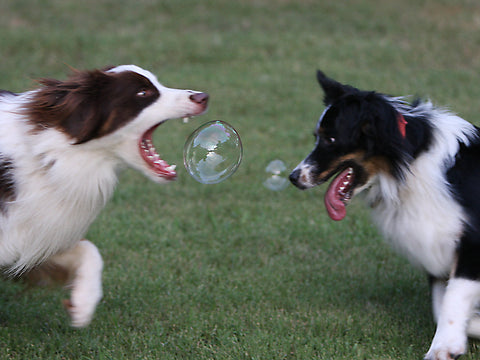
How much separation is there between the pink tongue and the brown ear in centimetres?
146

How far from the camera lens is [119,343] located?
3975 millimetres

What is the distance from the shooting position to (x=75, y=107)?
3234 millimetres

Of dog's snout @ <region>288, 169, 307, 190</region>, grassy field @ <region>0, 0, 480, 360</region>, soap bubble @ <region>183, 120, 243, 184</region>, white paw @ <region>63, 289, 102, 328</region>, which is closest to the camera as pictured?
white paw @ <region>63, 289, 102, 328</region>

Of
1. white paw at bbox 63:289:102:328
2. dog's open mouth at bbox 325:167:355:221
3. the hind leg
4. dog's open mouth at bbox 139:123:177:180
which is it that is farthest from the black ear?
white paw at bbox 63:289:102:328

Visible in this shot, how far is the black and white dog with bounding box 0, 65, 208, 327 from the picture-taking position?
3.25 metres

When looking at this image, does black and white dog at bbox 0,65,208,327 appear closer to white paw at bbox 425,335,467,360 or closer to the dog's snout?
the dog's snout

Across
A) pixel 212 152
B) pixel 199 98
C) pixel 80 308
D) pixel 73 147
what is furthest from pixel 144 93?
pixel 80 308

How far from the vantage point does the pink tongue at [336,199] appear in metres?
3.67

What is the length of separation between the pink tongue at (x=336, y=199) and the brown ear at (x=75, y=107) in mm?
1457

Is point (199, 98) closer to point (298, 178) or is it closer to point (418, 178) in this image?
point (298, 178)

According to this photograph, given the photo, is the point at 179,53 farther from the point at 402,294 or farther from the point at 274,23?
the point at 402,294

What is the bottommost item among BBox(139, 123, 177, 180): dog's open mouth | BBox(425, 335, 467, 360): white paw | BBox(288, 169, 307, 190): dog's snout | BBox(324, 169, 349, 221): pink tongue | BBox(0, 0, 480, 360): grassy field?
BBox(0, 0, 480, 360): grassy field

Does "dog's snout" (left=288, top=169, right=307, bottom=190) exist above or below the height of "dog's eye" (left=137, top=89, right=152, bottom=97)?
below

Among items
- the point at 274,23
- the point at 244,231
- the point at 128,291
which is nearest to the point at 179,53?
the point at 274,23
